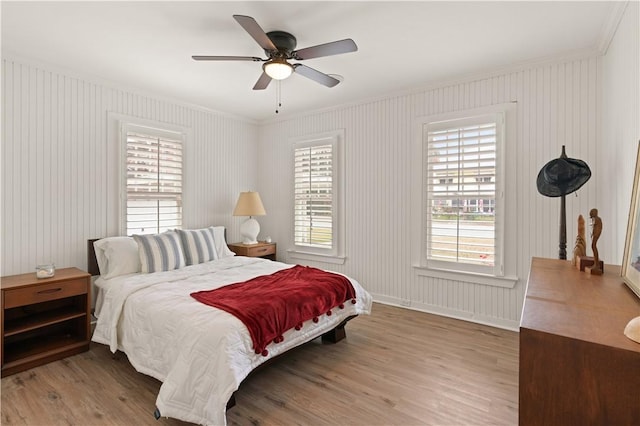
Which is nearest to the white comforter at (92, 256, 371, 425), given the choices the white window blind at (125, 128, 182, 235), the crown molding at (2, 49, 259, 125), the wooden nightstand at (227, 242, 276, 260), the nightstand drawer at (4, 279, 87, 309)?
the nightstand drawer at (4, 279, 87, 309)

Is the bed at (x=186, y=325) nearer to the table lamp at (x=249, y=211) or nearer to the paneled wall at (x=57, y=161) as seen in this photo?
the paneled wall at (x=57, y=161)

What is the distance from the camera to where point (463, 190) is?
3633mm

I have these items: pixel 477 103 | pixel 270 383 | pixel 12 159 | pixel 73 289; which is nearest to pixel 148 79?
pixel 12 159

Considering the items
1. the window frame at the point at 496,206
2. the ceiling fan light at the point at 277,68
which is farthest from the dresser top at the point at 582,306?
the ceiling fan light at the point at 277,68

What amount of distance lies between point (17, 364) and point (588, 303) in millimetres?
3748

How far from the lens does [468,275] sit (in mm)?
3621

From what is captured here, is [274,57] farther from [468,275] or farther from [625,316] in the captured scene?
[468,275]

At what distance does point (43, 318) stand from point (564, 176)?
4.53m

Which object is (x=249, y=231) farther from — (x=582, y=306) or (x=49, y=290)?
(x=582, y=306)

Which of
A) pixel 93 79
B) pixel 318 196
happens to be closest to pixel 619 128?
pixel 318 196

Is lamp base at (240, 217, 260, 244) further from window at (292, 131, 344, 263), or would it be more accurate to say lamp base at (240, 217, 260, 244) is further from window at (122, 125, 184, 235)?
window at (122, 125, 184, 235)

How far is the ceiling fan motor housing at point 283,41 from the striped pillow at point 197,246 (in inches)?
88.3

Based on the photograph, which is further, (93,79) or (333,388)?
(93,79)

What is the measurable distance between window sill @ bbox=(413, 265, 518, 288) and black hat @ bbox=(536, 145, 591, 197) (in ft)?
3.78
